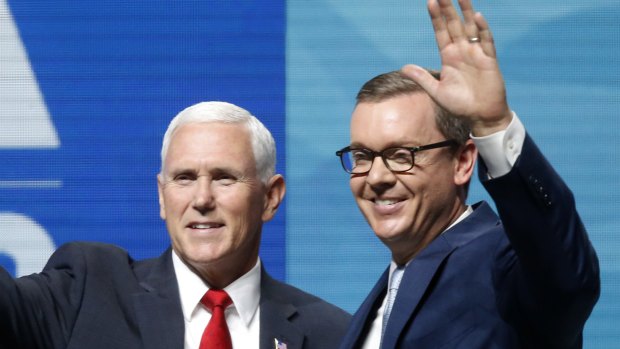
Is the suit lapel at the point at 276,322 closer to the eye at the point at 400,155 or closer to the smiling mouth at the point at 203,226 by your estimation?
the smiling mouth at the point at 203,226

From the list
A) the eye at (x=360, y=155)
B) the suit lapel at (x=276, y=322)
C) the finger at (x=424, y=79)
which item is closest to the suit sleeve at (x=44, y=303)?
the suit lapel at (x=276, y=322)

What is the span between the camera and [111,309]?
2982 millimetres

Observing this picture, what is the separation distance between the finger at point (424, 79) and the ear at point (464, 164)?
1.77ft

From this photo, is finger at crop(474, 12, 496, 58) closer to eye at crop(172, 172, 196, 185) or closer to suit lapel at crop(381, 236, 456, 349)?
suit lapel at crop(381, 236, 456, 349)

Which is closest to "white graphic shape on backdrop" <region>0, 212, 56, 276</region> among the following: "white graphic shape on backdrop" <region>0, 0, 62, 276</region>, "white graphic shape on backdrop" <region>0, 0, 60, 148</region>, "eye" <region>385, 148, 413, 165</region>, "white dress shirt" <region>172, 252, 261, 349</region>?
"white graphic shape on backdrop" <region>0, 0, 62, 276</region>

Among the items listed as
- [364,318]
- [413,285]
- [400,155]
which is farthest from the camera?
[364,318]

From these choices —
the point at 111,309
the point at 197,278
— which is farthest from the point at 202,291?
the point at 111,309

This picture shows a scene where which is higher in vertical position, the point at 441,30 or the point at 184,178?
the point at 441,30

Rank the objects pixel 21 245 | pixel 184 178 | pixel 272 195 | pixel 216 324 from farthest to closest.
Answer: pixel 21 245
pixel 272 195
pixel 184 178
pixel 216 324

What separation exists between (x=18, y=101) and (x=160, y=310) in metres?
1.76

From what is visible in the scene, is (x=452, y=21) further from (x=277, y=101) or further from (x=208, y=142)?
(x=277, y=101)

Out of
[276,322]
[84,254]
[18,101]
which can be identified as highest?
[18,101]

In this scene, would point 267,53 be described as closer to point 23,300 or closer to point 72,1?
point 72,1

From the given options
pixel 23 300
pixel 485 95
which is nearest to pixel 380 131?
pixel 485 95
